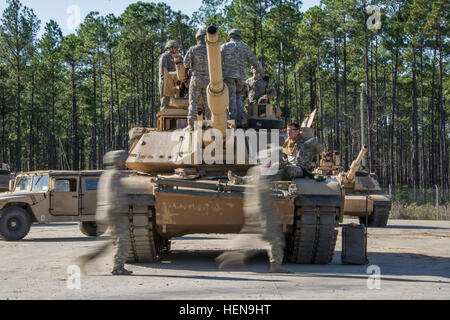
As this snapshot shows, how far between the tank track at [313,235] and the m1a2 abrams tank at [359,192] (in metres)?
10.4

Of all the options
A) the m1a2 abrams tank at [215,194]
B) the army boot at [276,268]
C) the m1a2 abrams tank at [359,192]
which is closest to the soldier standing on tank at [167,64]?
the m1a2 abrams tank at [215,194]

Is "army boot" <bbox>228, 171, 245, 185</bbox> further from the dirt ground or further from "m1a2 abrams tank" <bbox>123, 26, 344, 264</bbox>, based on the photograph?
the dirt ground

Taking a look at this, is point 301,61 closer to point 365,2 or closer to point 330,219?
point 365,2

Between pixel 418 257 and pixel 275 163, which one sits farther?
pixel 418 257

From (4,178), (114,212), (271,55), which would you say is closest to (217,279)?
(114,212)

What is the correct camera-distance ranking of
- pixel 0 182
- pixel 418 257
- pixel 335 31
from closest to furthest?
pixel 418 257, pixel 0 182, pixel 335 31

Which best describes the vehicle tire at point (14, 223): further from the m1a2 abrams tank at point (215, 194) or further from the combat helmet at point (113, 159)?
the combat helmet at point (113, 159)

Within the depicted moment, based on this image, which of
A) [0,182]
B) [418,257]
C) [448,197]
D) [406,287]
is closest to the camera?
[406,287]

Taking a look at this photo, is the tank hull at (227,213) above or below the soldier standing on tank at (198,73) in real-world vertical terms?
below

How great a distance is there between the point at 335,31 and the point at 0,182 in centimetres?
2663

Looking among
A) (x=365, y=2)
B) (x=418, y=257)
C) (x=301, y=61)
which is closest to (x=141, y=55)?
(x=301, y=61)

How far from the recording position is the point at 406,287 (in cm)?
781

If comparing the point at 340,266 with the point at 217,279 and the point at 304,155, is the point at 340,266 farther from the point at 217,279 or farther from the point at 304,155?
the point at 217,279

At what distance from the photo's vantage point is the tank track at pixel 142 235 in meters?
9.76
